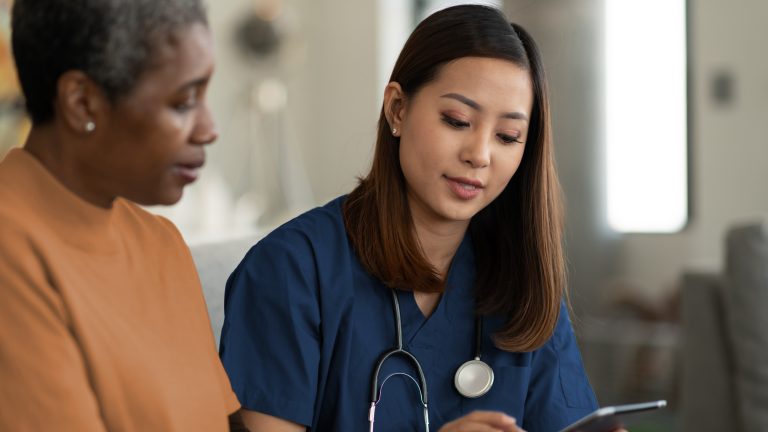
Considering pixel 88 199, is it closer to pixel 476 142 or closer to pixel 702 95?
pixel 476 142

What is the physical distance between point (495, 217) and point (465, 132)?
0.84ft

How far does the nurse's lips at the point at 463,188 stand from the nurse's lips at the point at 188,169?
1.95ft

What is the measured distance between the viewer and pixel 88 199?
1.99 feet

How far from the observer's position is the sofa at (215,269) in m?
1.31

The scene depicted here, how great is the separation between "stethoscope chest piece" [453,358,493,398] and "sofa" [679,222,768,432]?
1061 mm

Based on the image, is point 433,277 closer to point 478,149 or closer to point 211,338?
point 478,149

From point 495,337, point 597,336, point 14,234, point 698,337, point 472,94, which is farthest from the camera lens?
point 597,336

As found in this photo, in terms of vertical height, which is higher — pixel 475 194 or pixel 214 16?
pixel 214 16

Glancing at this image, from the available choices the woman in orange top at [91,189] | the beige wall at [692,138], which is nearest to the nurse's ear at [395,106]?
the woman in orange top at [91,189]

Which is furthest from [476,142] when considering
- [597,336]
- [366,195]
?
[597,336]

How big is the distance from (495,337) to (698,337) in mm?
1142

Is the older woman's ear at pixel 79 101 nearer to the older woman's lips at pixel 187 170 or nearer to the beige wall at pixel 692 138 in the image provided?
the older woman's lips at pixel 187 170

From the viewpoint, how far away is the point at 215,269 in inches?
52.4

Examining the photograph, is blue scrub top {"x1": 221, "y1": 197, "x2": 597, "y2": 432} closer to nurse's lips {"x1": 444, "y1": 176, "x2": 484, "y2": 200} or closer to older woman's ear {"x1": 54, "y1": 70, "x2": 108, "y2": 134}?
nurse's lips {"x1": 444, "y1": 176, "x2": 484, "y2": 200}
